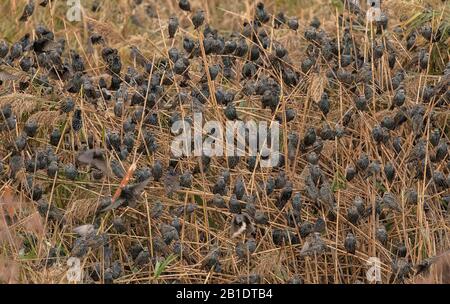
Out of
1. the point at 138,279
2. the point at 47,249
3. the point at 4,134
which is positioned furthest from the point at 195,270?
the point at 4,134

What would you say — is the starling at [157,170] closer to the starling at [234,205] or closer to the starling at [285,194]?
the starling at [234,205]

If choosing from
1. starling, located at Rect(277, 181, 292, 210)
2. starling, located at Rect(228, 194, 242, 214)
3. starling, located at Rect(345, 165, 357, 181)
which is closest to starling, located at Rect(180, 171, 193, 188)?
starling, located at Rect(228, 194, 242, 214)

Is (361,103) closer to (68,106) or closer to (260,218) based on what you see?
Result: (260,218)

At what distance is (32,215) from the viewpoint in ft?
12.9

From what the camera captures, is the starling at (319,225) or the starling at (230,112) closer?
the starling at (319,225)

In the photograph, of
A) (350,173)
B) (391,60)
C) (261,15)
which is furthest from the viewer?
(261,15)

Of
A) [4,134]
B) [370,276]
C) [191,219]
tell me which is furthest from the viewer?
[4,134]

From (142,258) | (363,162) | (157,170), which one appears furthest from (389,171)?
(142,258)

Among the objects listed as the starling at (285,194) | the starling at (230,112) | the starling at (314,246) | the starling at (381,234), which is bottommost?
the starling at (314,246)

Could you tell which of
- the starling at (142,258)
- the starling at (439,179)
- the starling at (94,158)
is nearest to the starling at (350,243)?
the starling at (439,179)

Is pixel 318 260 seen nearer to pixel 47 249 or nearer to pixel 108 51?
pixel 47 249

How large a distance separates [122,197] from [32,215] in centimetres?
32

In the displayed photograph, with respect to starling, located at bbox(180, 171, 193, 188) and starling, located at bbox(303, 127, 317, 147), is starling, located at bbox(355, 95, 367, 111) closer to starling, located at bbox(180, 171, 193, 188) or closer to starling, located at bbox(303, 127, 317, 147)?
starling, located at bbox(303, 127, 317, 147)
